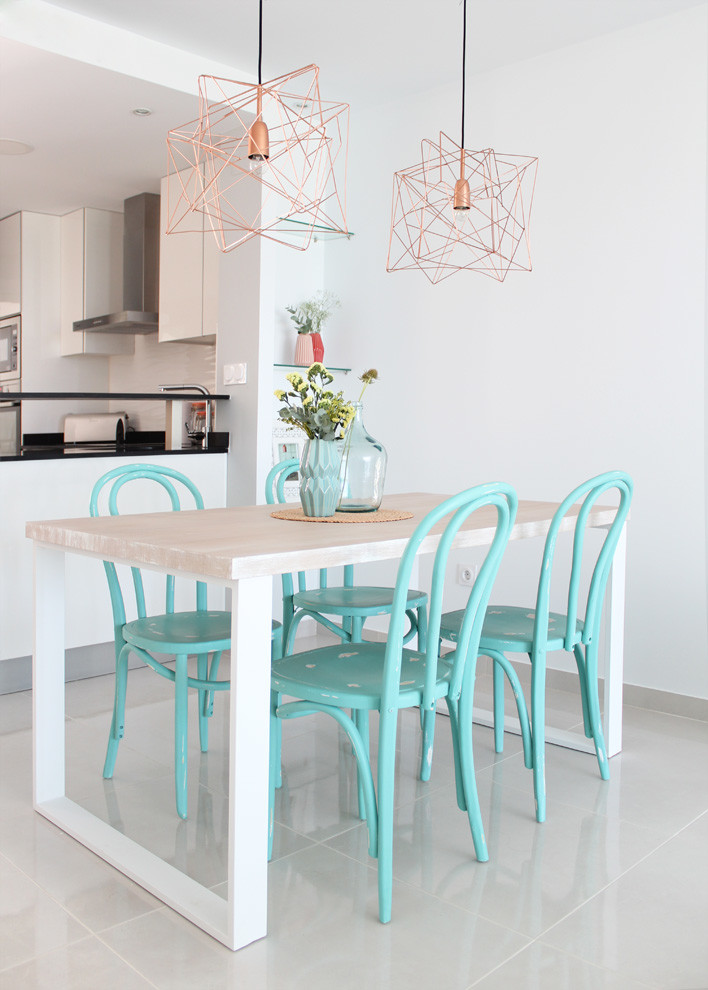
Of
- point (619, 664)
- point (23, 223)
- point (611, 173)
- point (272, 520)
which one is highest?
point (23, 223)

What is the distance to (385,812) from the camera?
1.73m

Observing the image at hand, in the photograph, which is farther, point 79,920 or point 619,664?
point 619,664

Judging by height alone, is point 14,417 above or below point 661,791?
above

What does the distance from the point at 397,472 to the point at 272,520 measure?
5.94 ft

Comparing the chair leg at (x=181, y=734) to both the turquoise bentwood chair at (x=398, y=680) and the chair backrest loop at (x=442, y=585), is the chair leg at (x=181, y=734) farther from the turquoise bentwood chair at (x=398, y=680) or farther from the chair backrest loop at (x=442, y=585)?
the chair backrest loop at (x=442, y=585)

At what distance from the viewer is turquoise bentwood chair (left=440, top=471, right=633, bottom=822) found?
2.19 meters

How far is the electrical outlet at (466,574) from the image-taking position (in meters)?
3.71

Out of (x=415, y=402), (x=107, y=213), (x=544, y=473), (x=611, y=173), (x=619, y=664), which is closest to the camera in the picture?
(x=619, y=664)

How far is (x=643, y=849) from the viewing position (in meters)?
2.04

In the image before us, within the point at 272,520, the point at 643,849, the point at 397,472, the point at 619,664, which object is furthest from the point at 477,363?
the point at 643,849

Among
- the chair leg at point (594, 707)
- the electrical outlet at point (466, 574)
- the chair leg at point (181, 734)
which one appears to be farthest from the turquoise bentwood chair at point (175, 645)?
the electrical outlet at point (466, 574)

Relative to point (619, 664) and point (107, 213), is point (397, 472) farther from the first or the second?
point (107, 213)

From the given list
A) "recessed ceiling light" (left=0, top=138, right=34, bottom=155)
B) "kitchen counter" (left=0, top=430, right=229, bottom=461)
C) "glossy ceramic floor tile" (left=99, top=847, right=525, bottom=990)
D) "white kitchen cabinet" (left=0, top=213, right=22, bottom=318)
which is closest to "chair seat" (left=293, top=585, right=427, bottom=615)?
"glossy ceramic floor tile" (left=99, top=847, right=525, bottom=990)

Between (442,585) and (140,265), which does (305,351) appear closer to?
(140,265)
